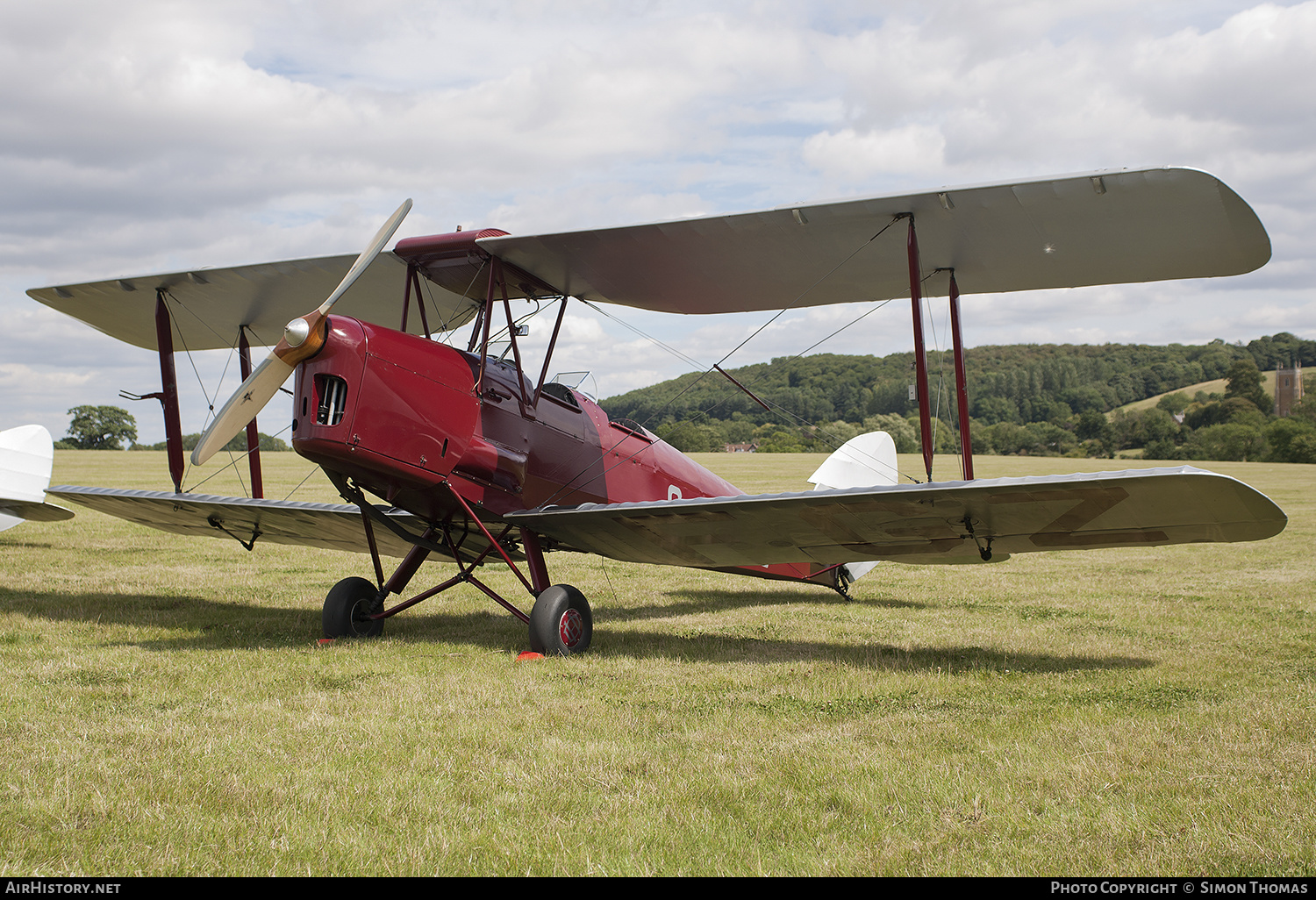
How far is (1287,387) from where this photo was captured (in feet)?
349

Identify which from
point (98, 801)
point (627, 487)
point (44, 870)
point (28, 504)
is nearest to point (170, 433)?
point (28, 504)

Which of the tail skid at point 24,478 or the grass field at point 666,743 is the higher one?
the tail skid at point 24,478

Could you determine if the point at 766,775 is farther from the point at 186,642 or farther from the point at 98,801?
the point at 186,642

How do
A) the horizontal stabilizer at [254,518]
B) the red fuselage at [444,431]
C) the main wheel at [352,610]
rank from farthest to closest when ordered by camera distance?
the horizontal stabilizer at [254,518] → the main wheel at [352,610] → the red fuselage at [444,431]

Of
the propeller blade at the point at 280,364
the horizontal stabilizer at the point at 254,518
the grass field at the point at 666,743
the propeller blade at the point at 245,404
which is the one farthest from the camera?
the horizontal stabilizer at the point at 254,518

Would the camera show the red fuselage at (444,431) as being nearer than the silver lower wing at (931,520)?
No

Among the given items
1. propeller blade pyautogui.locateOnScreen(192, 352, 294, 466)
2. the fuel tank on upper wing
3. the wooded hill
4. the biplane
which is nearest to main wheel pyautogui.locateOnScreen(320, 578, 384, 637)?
the biplane

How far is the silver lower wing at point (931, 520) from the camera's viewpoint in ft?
18.1

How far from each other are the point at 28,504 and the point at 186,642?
620 cm

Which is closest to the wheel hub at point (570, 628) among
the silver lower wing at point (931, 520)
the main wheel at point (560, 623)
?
the main wheel at point (560, 623)

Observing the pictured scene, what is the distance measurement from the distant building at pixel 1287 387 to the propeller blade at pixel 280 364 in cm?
11164

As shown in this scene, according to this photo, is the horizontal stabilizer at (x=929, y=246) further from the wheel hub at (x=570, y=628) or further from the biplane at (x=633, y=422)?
the wheel hub at (x=570, y=628)

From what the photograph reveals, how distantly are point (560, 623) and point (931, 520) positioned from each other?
2817 mm

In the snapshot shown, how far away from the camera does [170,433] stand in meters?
9.27
